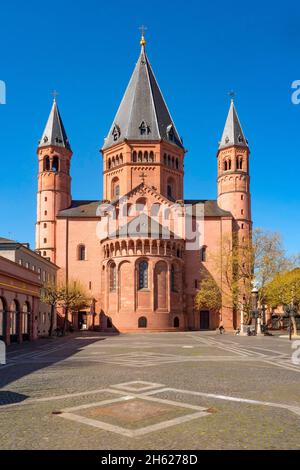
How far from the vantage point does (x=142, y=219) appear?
69125mm

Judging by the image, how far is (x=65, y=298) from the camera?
56.8 metres

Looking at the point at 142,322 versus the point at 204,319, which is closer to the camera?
the point at 142,322

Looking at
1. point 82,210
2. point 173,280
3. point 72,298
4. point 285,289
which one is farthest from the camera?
point 82,210

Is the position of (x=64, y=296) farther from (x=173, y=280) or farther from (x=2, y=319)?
(x=2, y=319)

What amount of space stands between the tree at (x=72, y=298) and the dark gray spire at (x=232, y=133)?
34.5 metres

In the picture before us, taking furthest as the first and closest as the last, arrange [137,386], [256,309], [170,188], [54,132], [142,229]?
[170,188], [54,132], [142,229], [256,309], [137,386]

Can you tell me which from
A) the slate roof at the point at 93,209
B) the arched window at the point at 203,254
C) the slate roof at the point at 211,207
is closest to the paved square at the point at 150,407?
the arched window at the point at 203,254

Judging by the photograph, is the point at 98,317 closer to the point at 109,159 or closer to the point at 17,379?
the point at 109,159

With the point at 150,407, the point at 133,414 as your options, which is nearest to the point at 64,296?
the point at 150,407

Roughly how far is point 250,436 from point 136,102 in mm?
79573

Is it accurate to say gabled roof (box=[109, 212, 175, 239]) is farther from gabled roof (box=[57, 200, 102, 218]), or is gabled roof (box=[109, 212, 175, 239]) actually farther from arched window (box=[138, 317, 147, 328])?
arched window (box=[138, 317, 147, 328])

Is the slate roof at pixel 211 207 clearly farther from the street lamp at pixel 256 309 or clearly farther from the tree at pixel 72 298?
the street lamp at pixel 256 309

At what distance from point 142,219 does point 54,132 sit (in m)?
23.7

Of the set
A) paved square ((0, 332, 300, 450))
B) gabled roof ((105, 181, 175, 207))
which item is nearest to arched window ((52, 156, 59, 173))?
gabled roof ((105, 181, 175, 207))
